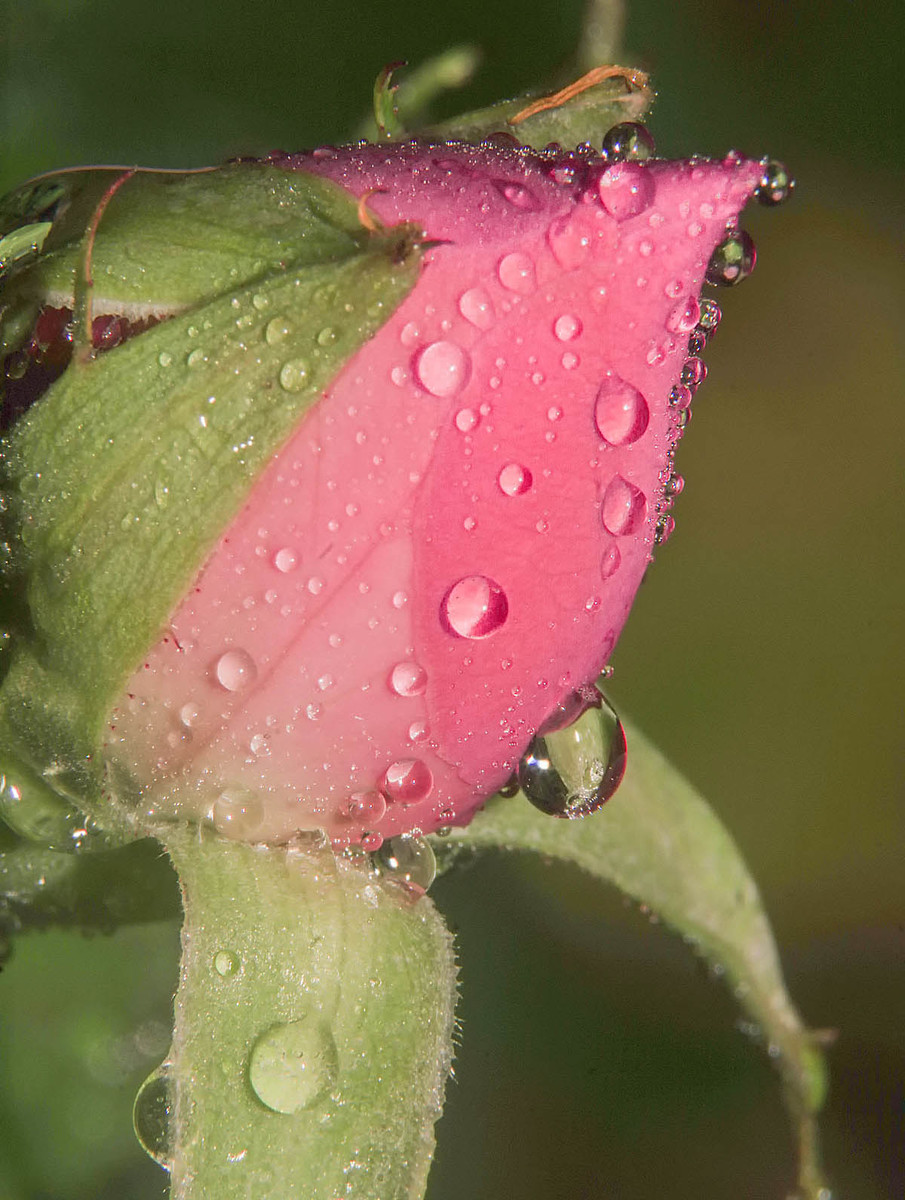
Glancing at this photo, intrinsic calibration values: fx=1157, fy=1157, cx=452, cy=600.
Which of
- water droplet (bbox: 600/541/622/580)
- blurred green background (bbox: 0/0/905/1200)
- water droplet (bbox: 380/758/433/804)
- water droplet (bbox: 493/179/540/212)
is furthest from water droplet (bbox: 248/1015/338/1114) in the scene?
blurred green background (bbox: 0/0/905/1200)

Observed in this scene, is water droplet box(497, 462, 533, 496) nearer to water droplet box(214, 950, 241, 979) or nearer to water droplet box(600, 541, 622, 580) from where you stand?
water droplet box(600, 541, 622, 580)

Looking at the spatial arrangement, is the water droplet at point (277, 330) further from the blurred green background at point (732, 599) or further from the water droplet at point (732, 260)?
the blurred green background at point (732, 599)

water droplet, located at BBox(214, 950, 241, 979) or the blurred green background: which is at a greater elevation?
the blurred green background

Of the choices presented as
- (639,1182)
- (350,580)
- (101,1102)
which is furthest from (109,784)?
(639,1182)

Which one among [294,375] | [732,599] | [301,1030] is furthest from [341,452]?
[732,599]

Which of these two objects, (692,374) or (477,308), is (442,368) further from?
(692,374)
